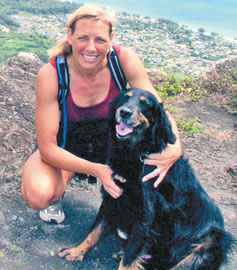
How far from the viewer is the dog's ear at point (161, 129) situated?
86.4 inches

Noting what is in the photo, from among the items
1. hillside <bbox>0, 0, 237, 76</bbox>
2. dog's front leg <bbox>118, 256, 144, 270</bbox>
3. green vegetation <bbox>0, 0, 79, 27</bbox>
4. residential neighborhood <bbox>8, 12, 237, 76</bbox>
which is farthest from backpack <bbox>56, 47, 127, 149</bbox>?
green vegetation <bbox>0, 0, 79, 27</bbox>

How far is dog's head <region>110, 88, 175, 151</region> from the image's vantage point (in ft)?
7.08

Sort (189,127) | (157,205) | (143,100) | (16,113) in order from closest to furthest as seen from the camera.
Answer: (143,100) < (157,205) < (16,113) < (189,127)

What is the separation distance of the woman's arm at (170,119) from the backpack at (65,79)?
0.06 meters

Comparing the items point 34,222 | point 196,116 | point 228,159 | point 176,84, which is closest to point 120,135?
point 34,222

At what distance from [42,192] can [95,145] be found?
0.60 metres

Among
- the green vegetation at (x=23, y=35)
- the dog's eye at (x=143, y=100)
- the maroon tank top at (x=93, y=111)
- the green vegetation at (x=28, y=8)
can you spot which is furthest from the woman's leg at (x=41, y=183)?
the green vegetation at (x=28, y=8)

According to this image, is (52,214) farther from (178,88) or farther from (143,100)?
(178,88)

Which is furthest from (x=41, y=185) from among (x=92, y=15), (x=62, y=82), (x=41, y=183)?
(x=92, y=15)

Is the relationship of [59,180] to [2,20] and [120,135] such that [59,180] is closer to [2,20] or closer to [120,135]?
[120,135]

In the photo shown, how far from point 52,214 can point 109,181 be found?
3.00 ft

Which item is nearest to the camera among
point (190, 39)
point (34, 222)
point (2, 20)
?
point (34, 222)

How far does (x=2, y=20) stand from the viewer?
3189 centimetres

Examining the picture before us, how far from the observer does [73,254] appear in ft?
8.55
